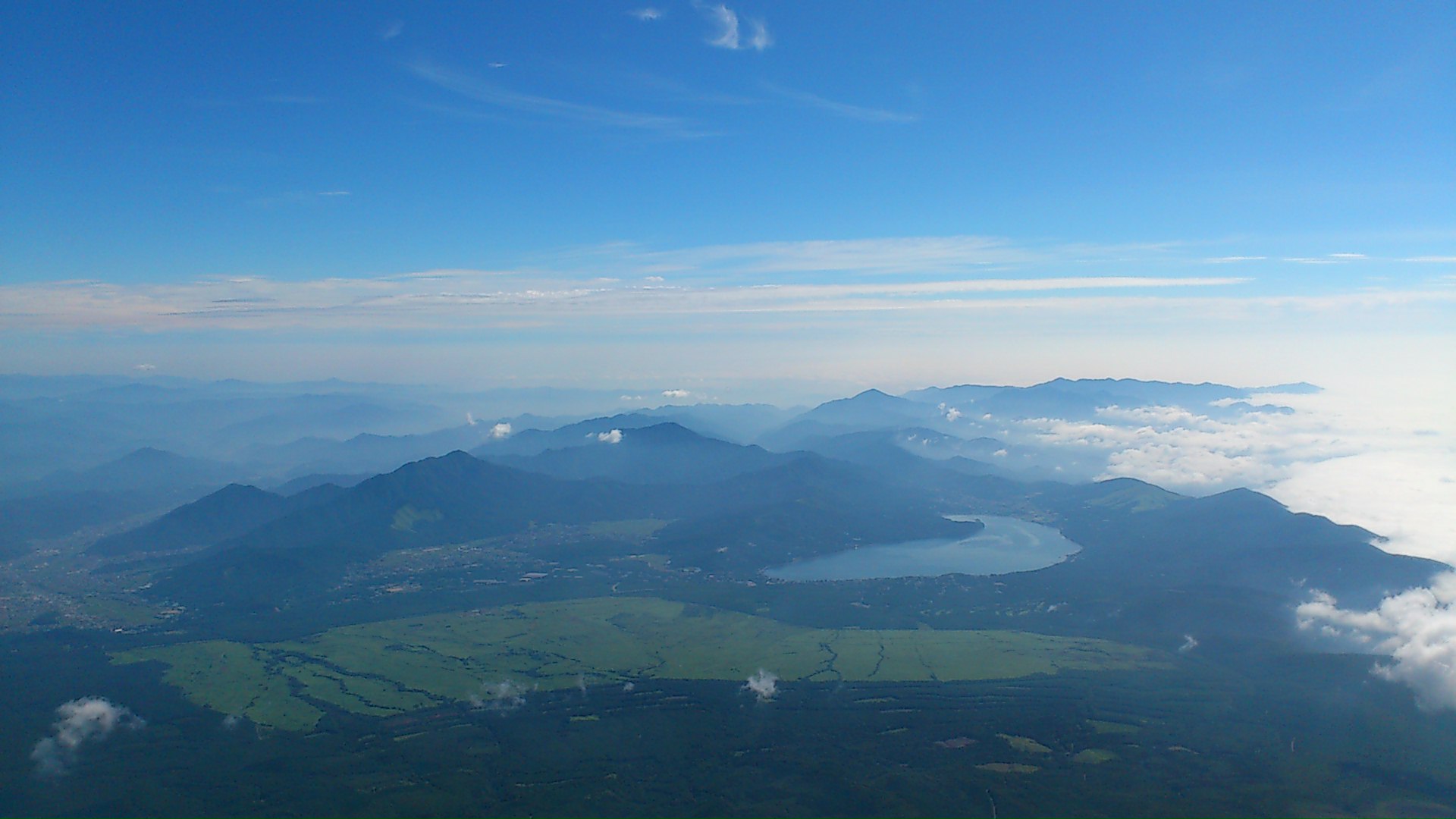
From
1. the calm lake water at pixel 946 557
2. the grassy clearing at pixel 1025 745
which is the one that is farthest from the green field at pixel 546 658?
the calm lake water at pixel 946 557

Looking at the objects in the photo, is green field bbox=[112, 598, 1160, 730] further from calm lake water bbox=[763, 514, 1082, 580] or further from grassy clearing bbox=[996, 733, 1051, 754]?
calm lake water bbox=[763, 514, 1082, 580]

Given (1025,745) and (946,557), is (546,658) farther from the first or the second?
(946,557)

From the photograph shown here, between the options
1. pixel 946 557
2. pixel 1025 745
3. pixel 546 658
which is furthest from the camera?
pixel 946 557

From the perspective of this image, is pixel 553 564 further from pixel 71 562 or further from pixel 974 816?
pixel 974 816

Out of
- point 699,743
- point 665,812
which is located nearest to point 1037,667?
point 699,743

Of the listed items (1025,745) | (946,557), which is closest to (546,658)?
(1025,745)

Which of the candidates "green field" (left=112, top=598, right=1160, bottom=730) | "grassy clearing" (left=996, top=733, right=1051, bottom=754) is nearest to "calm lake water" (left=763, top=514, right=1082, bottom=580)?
"green field" (left=112, top=598, right=1160, bottom=730)

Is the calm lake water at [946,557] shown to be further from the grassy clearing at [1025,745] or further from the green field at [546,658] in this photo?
the grassy clearing at [1025,745]
